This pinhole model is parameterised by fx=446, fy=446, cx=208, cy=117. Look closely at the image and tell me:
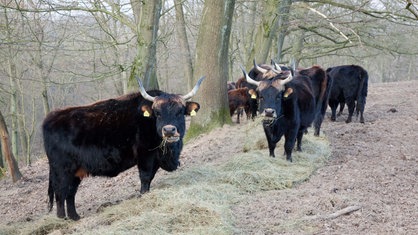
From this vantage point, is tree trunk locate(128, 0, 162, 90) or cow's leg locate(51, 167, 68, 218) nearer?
cow's leg locate(51, 167, 68, 218)

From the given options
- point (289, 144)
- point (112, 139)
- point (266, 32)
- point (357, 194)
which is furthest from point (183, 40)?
Result: point (357, 194)

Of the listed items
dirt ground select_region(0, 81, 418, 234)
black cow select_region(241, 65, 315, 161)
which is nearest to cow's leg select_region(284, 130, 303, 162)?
black cow select_region(241, 65, 315, 161)

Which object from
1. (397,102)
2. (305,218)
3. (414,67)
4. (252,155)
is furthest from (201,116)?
(414,67)

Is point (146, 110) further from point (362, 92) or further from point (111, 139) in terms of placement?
point (362, 92)

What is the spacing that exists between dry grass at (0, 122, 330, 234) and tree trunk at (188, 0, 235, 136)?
294 centimetres

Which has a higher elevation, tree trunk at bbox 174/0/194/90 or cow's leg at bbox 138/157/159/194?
tree trunk at bbox 174/0/194/90

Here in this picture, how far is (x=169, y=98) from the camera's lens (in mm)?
6832

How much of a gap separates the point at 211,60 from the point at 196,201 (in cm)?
646

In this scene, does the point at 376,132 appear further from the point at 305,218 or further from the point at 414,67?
the point at 414,67

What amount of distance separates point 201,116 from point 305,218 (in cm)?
659

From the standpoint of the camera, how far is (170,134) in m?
6.32

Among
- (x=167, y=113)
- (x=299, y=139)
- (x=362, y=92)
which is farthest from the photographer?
(x=362, y=92)

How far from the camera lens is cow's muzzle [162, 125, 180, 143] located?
20.7 ft

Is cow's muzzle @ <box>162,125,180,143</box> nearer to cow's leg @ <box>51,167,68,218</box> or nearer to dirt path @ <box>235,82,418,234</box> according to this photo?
dirt path @ <box>235,82,418,234</box>
